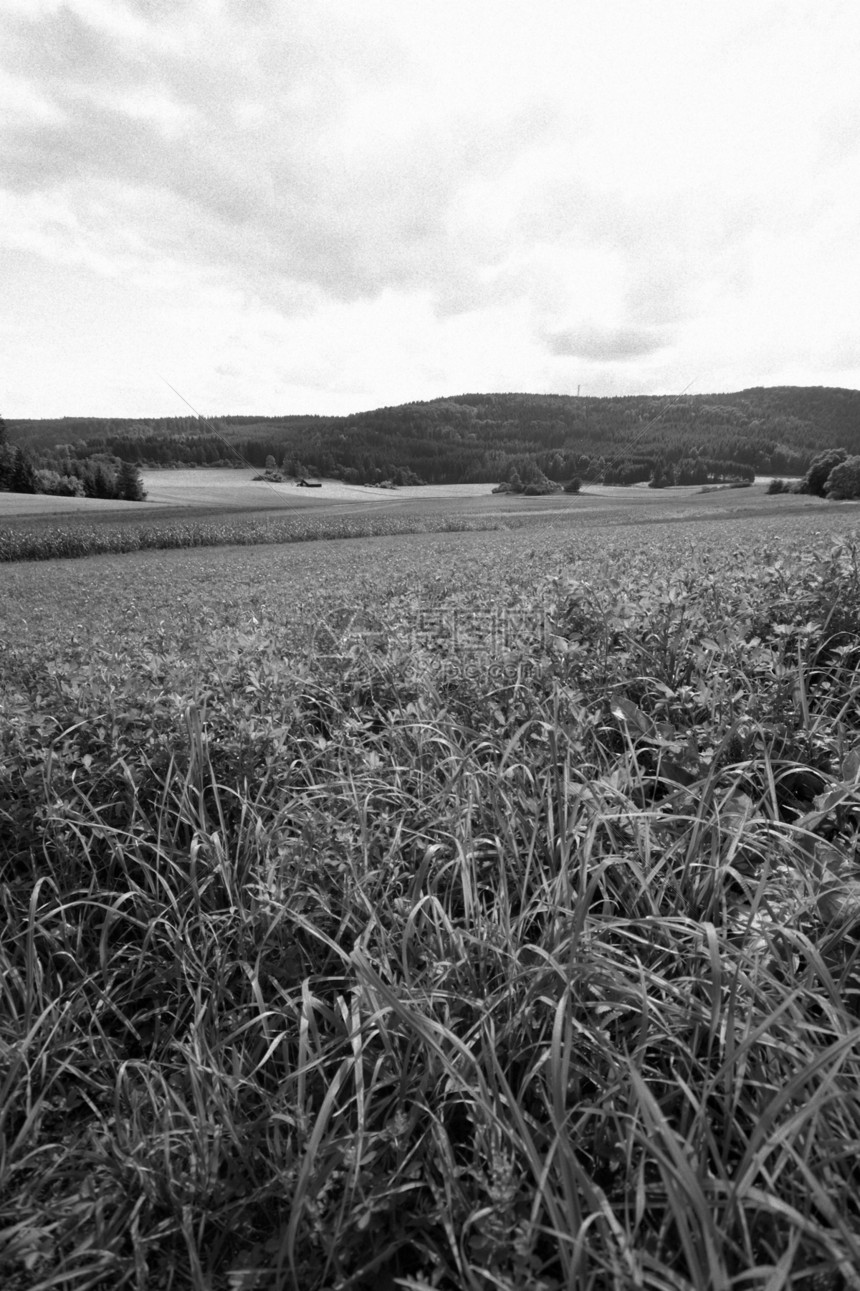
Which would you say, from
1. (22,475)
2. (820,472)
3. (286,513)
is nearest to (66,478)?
(22,475)

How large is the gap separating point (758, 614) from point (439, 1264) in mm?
3348

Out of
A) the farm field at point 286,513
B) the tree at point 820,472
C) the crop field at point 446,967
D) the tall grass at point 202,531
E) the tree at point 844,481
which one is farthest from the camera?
the tree at point 820,472

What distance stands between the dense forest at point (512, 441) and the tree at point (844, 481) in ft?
57.1

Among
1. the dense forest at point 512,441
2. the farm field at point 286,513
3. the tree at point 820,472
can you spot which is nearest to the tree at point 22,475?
the dense forest at point 512,441

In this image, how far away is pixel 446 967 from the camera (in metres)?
1.81

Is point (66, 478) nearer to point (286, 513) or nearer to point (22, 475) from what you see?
point (22, 475)

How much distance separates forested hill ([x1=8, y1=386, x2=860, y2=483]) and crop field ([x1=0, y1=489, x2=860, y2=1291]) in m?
69.5

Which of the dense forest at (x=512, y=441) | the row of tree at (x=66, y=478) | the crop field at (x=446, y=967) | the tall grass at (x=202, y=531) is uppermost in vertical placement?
the dense forest at (x=512, y=441)

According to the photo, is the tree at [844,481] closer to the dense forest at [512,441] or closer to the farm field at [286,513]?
the farm field at [286,513]

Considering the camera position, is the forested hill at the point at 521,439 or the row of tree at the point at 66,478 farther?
the forested hill at the point at 521,439

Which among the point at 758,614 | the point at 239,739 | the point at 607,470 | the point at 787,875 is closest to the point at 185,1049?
the point at 239,739

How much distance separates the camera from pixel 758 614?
3.66 m

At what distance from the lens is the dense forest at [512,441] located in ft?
275

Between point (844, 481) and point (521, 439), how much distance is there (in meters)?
71.1
